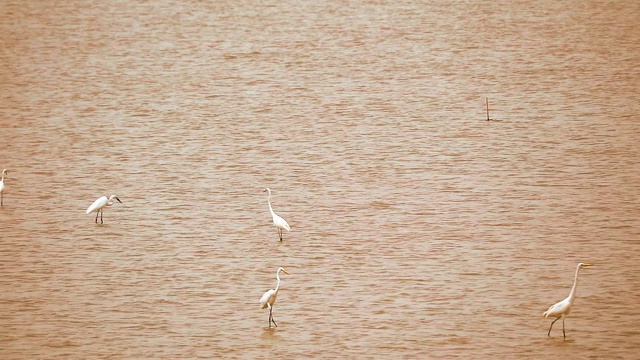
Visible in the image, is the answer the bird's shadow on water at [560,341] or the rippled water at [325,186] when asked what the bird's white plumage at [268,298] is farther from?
the bird's shadow on water at [560,341]

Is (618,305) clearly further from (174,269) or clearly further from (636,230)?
(174,269)

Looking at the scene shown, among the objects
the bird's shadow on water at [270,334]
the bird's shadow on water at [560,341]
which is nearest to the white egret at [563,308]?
the bird's shadow on water at [560,341]

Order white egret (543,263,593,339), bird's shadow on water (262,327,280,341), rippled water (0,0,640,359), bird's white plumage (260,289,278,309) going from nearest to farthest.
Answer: white egret (543,263,593,339) < bird's shadow on water (262,327,280,341) < bird's white plumage (260,289,278,309) < rippled water (0,0,640,359)

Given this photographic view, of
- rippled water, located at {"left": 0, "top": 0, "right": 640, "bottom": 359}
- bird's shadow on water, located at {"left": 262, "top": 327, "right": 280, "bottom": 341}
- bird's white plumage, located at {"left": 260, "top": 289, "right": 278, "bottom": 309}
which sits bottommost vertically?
rippled water, located at {"left": 0, "top": 0, "right": 640, "bottom": 359}

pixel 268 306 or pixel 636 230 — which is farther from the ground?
pixel 268 306

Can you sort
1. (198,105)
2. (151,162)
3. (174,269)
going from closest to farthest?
(174,269), (151,162), (198,105)

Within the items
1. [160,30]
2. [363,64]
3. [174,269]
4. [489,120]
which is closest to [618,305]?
[174,269]

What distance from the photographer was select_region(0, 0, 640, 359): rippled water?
8.84 m

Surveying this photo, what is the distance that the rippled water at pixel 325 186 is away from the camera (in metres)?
8.84

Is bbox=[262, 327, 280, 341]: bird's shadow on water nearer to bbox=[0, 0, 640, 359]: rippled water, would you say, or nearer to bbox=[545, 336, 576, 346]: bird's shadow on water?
bbox=[0, 0, 640, 359]: rippled water

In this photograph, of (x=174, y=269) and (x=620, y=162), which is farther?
(x=620, y=162)

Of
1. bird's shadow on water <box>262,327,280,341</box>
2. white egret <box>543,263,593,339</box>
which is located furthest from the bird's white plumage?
white egret <box>543,263,593,339</box>

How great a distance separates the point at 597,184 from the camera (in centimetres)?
1227

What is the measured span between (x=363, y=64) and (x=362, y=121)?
365 cm
